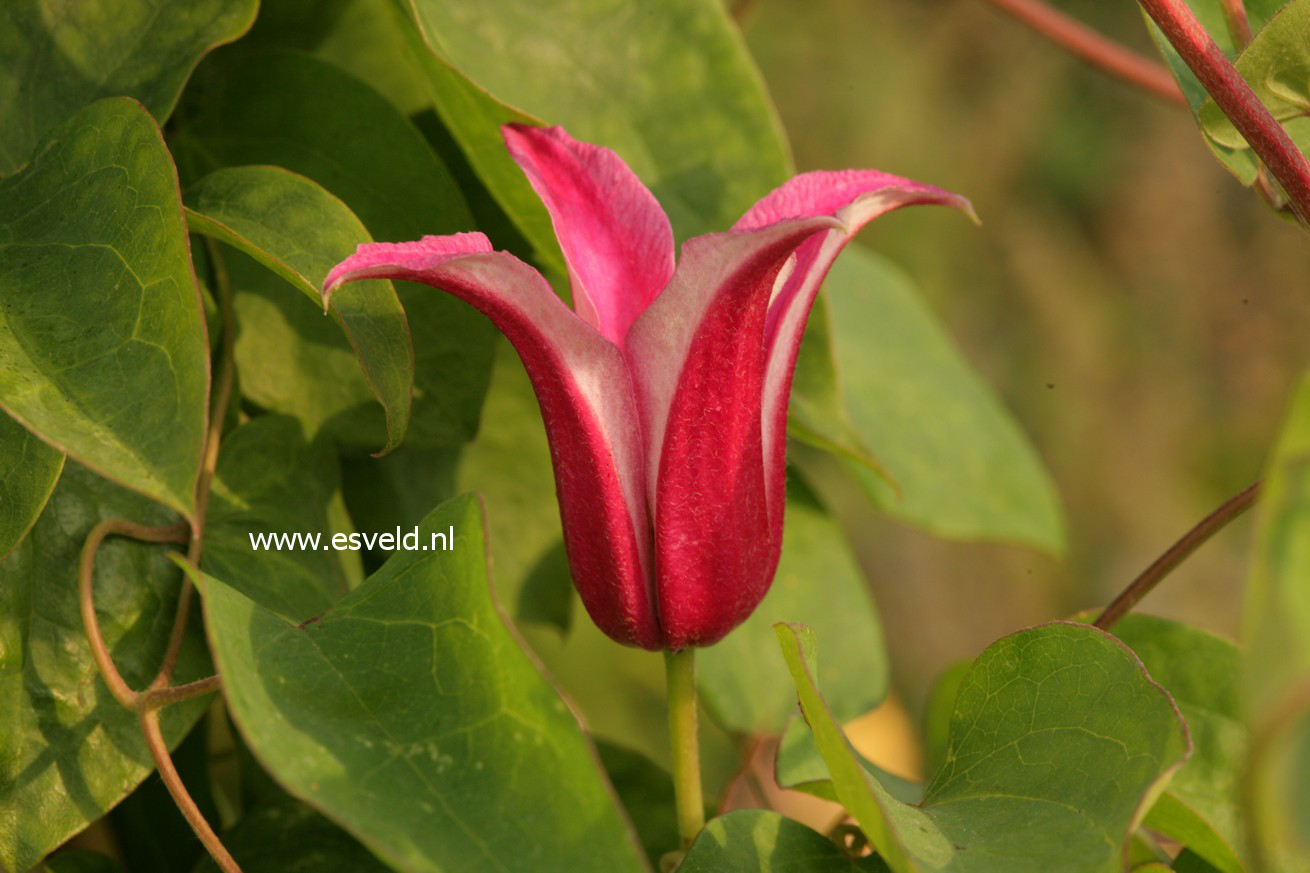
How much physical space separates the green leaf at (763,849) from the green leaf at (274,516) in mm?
111

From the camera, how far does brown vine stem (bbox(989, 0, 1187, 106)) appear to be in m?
0.58

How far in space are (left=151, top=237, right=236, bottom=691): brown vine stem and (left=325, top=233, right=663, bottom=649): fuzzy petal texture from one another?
2.7 inches

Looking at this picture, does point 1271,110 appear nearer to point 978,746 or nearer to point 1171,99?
point 978,746

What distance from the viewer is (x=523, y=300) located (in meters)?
0.25

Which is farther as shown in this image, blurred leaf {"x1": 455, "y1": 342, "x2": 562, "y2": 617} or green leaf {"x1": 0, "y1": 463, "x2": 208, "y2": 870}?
blurred leaf {"x1": 455, "y1": 342, "x2": 562, "y2": 617}

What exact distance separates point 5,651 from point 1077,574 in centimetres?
131

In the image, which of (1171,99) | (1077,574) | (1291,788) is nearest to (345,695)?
(1291,788)

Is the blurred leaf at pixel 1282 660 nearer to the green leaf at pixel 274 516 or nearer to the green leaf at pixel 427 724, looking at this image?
the green leaf at pixel 427 724

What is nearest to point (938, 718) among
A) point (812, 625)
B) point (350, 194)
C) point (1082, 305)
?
point (812, 625)

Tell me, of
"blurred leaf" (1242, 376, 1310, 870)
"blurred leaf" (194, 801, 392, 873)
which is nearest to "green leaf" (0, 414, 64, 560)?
"blurred leaf" (194, 801, 392, 873)

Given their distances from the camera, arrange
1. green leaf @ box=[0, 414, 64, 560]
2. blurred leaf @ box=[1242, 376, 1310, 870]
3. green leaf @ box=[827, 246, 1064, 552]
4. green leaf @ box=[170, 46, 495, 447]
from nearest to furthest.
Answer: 1. blurred leaf @ box=[1242, 376, 1310, 870]
2. green leaf @ box=[0, 414, 64, 560]
3. green leaf @ box=[170, 46, 495, 447]
4. green leaf @ box=[827, 246, 1064, 552]

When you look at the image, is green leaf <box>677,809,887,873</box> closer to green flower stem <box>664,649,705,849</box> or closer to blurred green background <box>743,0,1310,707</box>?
green flower stem <box>664,649,705,849</box>

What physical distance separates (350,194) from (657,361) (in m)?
0.14

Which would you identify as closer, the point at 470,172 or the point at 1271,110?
the point at 1271,110
